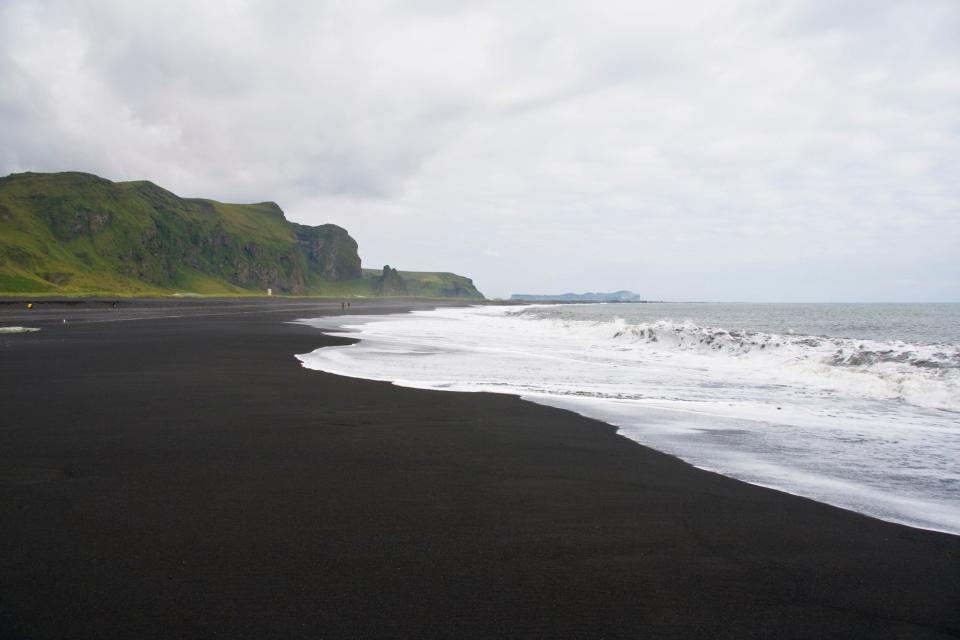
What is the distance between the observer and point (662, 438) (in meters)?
7.91

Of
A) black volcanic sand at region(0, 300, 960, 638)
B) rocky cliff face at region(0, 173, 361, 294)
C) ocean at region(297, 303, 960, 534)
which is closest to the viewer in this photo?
black volcanic sand at region(0, 300, 960, 638)

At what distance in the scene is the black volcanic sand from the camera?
10.5 feet

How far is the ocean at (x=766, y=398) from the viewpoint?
6.18 m

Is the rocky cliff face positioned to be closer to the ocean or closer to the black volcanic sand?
the ocean

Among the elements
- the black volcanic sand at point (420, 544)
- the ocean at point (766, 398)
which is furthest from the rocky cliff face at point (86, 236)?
the black volcanic sand at point (420, 544)

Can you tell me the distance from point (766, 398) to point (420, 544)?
1006 centimetres

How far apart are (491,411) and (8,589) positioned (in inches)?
273

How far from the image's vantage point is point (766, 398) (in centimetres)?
1174

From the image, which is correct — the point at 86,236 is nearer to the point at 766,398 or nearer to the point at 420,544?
the point at 766,398

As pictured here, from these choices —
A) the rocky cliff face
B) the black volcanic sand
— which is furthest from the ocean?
the rocky cliff face

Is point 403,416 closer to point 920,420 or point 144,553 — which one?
point 144,553

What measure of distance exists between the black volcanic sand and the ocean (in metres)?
0.86

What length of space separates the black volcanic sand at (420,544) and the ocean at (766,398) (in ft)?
2.83

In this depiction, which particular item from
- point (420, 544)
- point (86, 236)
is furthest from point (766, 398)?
point (86, 236)
